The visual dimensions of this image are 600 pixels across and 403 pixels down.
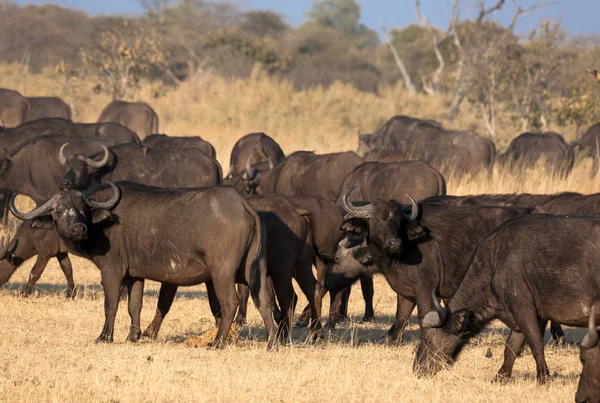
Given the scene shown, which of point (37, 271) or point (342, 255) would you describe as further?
point (37, 271)

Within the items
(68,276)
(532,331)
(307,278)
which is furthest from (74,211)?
(532,331)

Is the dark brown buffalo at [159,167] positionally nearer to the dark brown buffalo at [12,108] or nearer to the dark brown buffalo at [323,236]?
the dark brown buffalo at [323,236]

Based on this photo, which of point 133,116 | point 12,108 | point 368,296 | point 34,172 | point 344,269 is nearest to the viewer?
point 344,269

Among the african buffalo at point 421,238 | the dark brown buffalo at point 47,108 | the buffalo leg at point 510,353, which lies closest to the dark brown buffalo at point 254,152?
the dark brown buffalo at point 47,108

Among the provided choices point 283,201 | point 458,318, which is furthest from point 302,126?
point 458,318

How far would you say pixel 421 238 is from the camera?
9.02 meters

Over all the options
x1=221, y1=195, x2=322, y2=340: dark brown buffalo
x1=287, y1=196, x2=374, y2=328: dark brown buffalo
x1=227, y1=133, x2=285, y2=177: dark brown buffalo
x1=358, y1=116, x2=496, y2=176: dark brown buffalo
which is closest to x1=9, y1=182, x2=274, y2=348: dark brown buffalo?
x1=221, y1=195, x2=322, y2=340: dark brown buffalo

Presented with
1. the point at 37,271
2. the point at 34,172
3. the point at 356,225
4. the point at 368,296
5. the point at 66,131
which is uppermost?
the point at 356,225

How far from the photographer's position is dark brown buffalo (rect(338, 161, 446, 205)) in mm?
14406

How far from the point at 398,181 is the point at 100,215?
6364 millimetres

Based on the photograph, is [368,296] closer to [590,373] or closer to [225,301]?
[225,301]

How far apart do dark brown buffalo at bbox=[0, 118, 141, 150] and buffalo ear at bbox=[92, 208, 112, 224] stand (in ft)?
30.8

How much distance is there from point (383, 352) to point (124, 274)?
257 centimetres

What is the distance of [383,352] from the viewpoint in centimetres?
924
